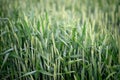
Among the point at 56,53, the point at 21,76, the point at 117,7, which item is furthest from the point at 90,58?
the point at 117,7

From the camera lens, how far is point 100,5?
3.80 metres

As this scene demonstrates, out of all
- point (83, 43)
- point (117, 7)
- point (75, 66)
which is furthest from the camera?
point (117, 7)

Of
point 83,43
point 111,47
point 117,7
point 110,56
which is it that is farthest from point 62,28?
point 117,7

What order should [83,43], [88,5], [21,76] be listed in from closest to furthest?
[21,76] < [83,43] < [88,5]

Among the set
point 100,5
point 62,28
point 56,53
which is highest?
point 100,5

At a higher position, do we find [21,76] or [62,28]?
[62,28]

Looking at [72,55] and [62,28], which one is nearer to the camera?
[72,55]

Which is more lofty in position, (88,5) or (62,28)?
(88,5)

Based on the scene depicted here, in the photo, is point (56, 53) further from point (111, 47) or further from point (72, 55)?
point (111, 47)

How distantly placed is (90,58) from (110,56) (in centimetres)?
17

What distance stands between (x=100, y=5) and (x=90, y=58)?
2.03 metres

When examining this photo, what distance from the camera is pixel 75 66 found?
6.27 ft

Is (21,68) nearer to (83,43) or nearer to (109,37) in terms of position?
(83,43)

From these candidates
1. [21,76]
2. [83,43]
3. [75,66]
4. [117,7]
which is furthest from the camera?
[117,7]
